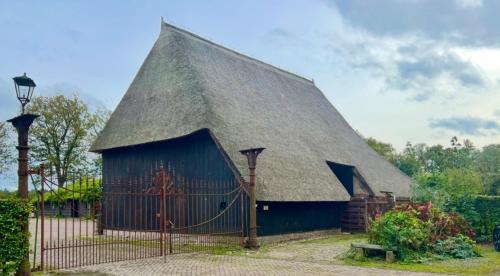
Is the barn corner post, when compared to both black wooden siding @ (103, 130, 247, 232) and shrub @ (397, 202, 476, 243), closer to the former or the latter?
black wooden siding @ (103, 130, 247, 232)

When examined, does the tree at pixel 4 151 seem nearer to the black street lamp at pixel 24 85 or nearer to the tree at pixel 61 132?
the tree at pixel 61 132

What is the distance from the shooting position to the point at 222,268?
1106cm

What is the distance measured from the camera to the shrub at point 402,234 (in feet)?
41.4

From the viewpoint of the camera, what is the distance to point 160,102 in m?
19.8

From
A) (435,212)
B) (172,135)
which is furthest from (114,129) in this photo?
(435,212)

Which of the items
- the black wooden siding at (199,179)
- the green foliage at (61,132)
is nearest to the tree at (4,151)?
the green foliage at (61,132)

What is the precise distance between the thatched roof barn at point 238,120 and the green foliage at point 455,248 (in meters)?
5.21

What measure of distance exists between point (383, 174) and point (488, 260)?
45.1ft

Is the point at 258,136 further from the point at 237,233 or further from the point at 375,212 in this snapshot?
the point at 375,212

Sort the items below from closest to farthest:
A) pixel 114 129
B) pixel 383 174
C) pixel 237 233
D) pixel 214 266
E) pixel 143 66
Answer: pixel 214 266
pixel 237 233
pixel 114 129
pixel 143 66
pixel 383 174

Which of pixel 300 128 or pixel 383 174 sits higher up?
pixel 300 128

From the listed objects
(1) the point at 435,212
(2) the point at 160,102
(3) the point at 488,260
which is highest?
(2) the point at 160,102

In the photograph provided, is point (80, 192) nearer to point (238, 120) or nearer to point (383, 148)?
point (238, 120)

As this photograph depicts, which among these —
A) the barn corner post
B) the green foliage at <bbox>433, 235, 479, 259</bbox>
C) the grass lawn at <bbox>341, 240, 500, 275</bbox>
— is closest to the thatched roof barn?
the barn corner post
